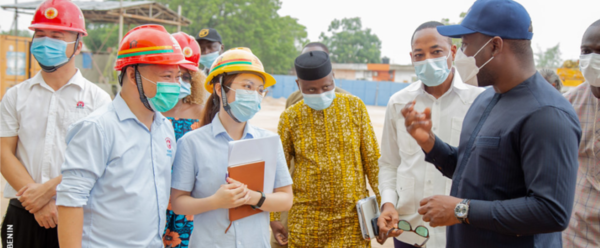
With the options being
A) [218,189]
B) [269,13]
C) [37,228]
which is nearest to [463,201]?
[218,189]

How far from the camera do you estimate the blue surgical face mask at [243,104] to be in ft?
8.26

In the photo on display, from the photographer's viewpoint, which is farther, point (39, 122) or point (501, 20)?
point (39, 122)

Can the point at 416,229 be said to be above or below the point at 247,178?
below

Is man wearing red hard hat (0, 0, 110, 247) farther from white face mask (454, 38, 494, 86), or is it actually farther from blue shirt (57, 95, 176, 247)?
white face mask (454, 38, 494, 86)

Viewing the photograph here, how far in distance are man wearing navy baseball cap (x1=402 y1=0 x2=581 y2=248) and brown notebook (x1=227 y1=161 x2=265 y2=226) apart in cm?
88

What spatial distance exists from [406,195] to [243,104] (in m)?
1.35

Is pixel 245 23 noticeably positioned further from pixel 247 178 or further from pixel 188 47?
pixel 247 178

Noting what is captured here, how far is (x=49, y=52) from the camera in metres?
2.78

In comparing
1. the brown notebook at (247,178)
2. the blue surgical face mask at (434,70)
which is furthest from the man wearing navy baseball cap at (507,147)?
the brown notebook at (247,178)

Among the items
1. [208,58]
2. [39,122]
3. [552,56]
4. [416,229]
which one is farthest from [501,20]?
[552,56]

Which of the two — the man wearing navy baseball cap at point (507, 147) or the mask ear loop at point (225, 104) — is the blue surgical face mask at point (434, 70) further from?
the mask ear loop at point (225, 104)

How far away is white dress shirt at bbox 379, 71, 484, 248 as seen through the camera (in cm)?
290

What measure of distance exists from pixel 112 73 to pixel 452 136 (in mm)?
21668

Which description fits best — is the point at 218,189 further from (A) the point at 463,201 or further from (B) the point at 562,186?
(B) the point at 562,186
